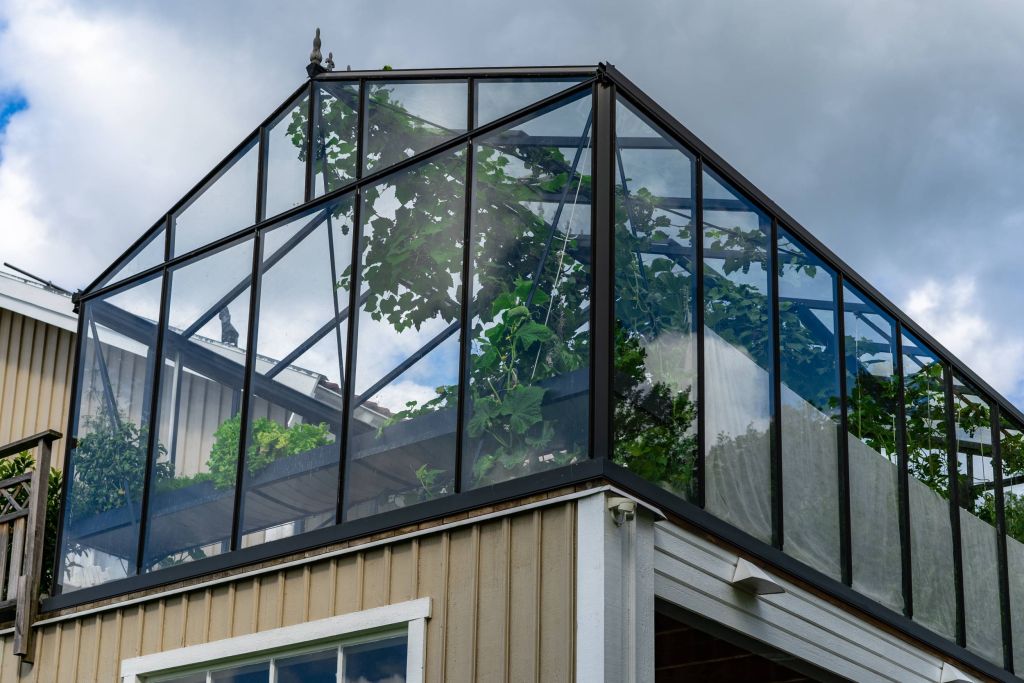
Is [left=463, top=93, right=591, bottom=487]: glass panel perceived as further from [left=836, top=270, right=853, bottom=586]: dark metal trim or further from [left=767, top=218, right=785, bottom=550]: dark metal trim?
[left=836, top=270, right=853, bottom=586]: dark metal trim

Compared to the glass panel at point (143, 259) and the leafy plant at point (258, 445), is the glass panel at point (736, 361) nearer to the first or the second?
the leafy plant at point (258, 445)

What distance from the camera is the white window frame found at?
22.1 feet

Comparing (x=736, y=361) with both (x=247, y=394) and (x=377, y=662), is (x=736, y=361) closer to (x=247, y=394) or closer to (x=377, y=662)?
(x=377, y=662)

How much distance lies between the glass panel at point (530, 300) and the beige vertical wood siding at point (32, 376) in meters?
6.43

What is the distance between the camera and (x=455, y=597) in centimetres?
667

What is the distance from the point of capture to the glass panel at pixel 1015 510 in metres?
10.7

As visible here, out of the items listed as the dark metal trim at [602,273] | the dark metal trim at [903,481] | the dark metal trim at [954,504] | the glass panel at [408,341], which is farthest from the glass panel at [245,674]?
the dark metal trim at [954,504]

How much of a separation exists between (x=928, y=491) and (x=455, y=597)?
15.0ft

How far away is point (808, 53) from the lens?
28094 mm

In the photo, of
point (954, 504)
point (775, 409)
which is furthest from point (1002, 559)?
point (775, 409)

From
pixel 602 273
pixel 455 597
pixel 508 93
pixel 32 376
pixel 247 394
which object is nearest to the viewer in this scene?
pixel 455 597

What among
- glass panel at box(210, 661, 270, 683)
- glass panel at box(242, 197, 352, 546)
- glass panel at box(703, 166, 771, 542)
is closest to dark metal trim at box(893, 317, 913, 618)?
glass panel at box(703, 166, 771, 542)

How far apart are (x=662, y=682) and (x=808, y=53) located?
Answer: 20851 millimetres

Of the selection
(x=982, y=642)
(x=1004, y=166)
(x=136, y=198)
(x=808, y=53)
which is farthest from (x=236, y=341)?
(x=1004, y=166)
